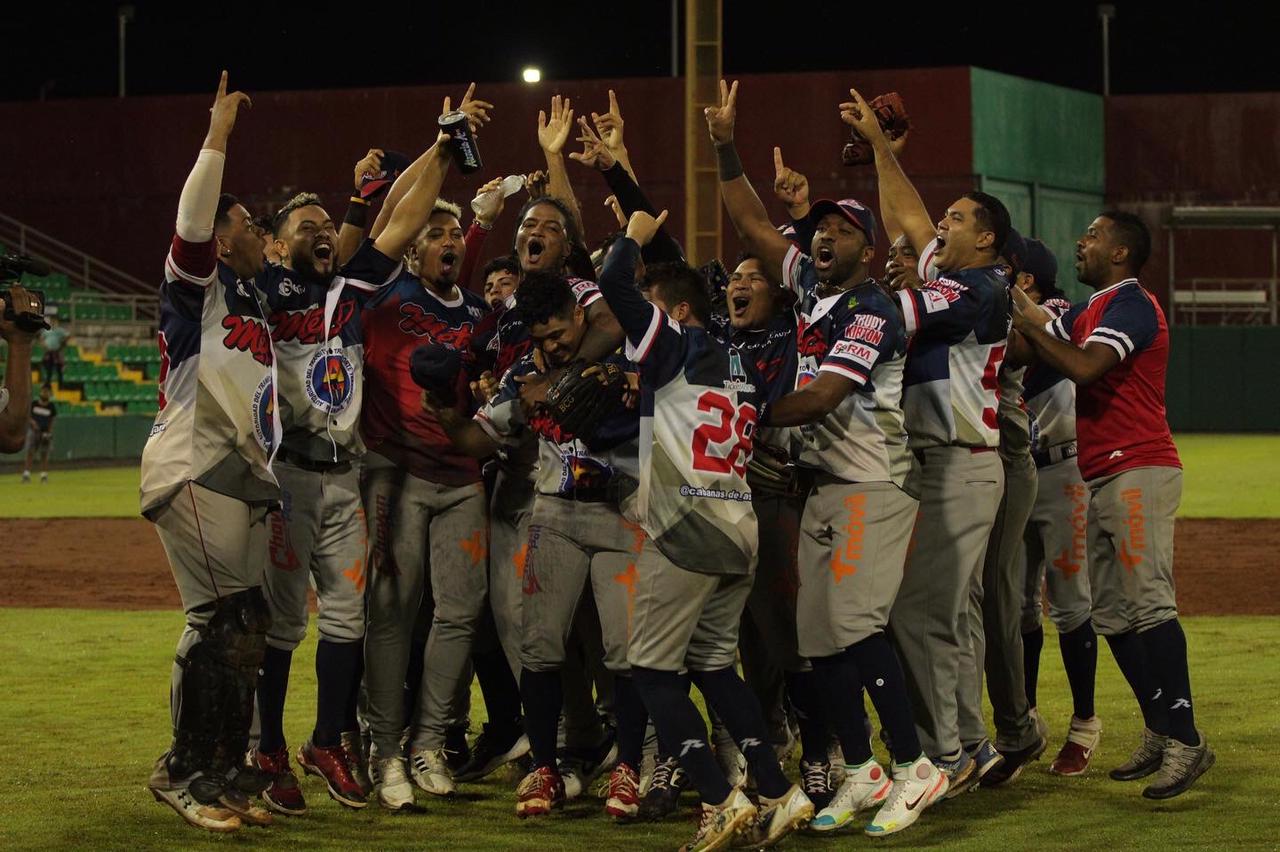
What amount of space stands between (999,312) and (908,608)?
3.87 feet

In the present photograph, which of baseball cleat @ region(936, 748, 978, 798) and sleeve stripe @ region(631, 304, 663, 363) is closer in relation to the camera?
sleeve stripe @ region(631, 304, 663, 363)

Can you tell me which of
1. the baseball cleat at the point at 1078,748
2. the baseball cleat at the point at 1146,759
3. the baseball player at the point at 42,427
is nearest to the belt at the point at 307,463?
the baseball cleat at the point at 1078,748

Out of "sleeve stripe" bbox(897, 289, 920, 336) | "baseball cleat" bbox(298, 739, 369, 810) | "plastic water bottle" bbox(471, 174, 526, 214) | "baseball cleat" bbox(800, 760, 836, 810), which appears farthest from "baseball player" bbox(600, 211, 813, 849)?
"plastic water bottle" bbox(471, 174, 526, 214)

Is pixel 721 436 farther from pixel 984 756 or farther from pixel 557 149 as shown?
pixel 557 149

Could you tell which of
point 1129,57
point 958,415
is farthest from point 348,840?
point 1129,57

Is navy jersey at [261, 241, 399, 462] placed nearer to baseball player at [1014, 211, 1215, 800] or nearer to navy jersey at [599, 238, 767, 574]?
navy jersey at [599, 238, 767, 574]

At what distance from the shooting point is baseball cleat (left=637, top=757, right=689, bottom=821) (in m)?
6.34

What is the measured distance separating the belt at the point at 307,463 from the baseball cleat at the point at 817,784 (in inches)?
85.0

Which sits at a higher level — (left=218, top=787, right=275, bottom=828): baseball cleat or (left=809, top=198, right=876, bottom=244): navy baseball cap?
(left=809, top=198, right=876, bottom=244): navy baseball cap

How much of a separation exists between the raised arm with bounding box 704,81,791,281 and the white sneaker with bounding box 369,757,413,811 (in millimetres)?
2424

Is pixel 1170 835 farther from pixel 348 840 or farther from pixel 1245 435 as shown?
pixel 1245 435

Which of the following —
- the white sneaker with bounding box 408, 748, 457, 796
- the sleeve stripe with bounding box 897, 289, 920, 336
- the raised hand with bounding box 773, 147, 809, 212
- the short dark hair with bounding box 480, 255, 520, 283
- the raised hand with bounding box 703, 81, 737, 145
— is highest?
the raised hand with bounding box 703, 81, 737, 145

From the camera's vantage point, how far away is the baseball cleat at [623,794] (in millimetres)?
6258

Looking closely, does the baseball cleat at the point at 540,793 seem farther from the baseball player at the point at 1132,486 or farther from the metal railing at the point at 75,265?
the metal railing at the point at 75,265
